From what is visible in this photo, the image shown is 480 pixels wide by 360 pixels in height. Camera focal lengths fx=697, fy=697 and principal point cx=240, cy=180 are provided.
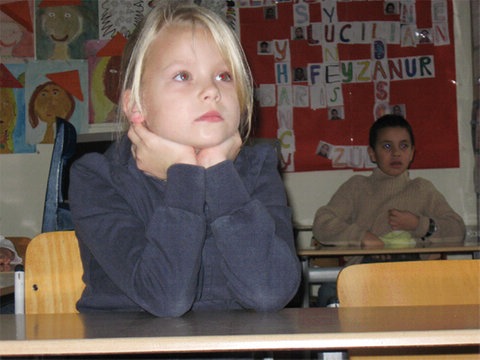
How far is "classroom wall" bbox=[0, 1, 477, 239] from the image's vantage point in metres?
3.71

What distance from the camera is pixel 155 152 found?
1.07 metres

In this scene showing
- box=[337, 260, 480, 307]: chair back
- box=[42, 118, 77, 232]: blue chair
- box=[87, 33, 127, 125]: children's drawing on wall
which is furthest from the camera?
box=[87, 33, 127, 125]: children's drawing on wall

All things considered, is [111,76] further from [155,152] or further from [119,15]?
[155,152]

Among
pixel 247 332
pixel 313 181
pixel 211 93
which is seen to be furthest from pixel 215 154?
pixel 313 181

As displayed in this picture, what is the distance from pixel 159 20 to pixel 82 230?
1.19 feet

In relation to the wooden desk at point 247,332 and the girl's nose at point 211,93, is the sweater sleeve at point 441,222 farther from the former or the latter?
the wooden desk at point 247,332

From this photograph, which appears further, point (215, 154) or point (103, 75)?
point (103, 75)

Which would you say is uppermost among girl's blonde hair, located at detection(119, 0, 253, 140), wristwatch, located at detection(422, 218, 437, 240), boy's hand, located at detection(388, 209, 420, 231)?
girl's blonde hair, located at detection(119, 0, 253, 140)

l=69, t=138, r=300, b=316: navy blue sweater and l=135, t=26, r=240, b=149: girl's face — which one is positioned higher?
l=135, t=26, r=240, b=149: girl's face

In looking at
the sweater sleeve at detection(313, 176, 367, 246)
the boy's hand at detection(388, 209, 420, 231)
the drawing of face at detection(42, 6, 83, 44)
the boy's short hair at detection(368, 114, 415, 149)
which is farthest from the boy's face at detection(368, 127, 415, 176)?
the drawing of face at detection(42, 6, 83, 44)

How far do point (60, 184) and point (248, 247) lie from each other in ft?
4.54

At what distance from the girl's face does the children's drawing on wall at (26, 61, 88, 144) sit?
9.55 feet

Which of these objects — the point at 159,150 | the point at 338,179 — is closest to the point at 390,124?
the point at 338,179

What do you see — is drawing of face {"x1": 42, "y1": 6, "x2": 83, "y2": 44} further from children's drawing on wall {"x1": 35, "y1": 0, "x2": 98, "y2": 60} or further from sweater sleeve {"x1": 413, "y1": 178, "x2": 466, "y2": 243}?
sweater sleeve {"x1": 413, "y1": 178, "x2": 466, "y2": 243}
